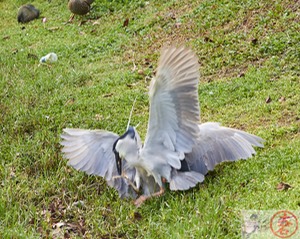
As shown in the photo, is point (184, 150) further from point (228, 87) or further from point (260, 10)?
point (260, 10)

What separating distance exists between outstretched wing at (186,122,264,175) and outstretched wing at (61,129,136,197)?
1.74 feet

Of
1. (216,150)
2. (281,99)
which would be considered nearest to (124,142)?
(216,150)

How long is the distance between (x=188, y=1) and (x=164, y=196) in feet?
17.3

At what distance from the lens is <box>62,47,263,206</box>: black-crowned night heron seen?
3756 mm

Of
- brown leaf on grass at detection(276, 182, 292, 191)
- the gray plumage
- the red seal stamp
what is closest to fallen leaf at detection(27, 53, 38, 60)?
the gray plumage

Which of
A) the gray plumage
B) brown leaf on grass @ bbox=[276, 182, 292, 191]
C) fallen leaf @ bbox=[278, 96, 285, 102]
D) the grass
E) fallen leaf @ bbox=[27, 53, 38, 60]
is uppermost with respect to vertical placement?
brown leaf on grass @ bbox=[276, 182, 292, 191]

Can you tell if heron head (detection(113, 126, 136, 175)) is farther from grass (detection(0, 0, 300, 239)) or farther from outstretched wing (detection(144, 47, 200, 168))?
grass (detection(0, 0, 300, 239))

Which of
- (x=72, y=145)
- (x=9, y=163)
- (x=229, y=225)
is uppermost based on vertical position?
(x=229, y=225)

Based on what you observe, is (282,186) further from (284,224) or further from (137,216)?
(137,216)

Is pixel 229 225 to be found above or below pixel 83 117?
above

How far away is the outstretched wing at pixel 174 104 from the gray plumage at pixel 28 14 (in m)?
7.48

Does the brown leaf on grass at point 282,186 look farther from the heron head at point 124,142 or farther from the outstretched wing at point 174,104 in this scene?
the heron head at point 124,142

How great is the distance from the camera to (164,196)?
157 inches

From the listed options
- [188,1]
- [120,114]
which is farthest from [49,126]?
[188,1]
